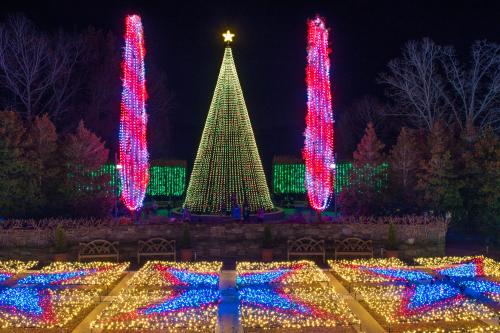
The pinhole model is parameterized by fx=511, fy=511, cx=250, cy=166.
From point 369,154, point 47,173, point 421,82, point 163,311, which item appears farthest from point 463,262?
point 421,82

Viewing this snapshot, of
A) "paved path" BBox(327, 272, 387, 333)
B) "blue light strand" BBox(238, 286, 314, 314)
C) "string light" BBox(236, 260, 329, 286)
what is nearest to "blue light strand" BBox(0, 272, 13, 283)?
"string light" BBox(236, 260, 329, 286)

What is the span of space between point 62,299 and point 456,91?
26.7 metres

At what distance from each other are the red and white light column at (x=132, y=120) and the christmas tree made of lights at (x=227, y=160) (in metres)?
2.58

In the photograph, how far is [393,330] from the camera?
1036 cm

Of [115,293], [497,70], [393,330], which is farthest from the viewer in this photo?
[497,70]

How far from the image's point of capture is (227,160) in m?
22.2

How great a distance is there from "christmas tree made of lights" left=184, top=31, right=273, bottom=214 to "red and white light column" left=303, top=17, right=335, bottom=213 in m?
2.69

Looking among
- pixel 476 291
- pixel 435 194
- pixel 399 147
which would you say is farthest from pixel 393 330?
pixel 399 147

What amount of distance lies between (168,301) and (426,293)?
651 cm

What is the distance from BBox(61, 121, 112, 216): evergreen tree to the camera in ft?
70.9

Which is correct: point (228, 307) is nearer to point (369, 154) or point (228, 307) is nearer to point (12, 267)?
point (12, 267)

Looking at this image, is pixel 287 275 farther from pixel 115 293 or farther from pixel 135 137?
pixel 135 137

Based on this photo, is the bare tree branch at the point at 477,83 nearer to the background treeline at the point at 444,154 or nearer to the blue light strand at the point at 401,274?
the background treeline at the point at 444,154

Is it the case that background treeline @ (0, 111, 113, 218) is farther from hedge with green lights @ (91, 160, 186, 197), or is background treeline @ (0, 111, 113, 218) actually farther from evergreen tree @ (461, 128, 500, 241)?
evergreen tree @ (461, 128, 500, 241)
